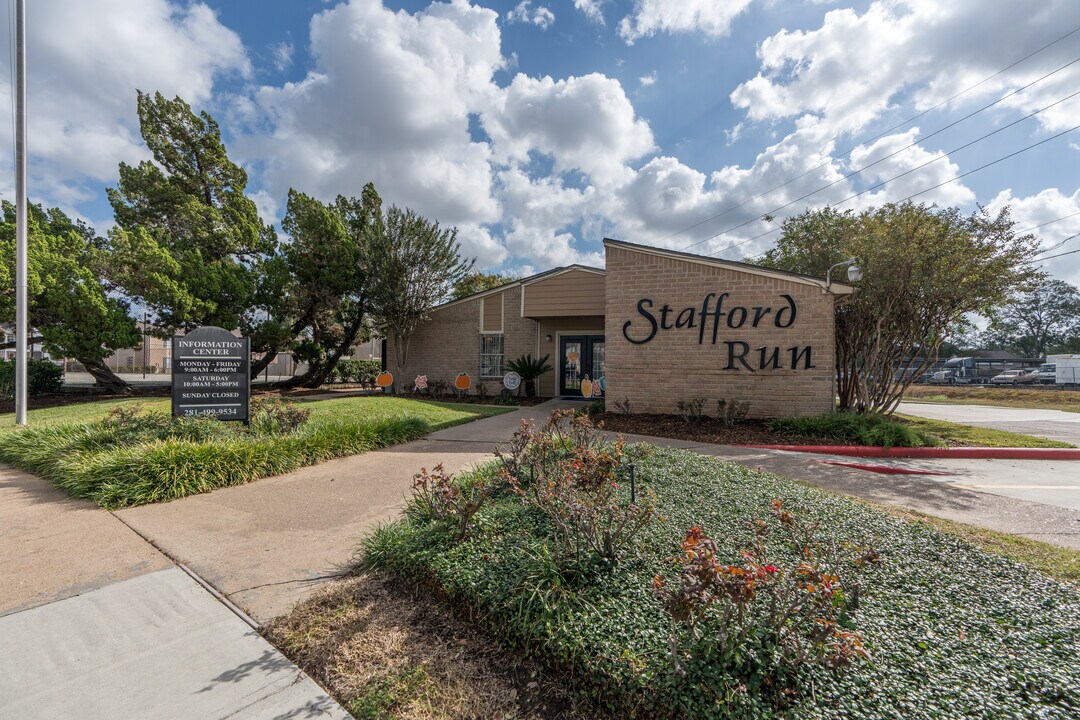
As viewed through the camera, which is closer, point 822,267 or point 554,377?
point 822,267

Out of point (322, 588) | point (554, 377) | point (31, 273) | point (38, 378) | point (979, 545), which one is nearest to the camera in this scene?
point (322, 588)

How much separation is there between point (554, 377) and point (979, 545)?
12.6m

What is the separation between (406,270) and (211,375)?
9.08 metres

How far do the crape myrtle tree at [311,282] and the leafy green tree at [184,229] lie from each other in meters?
0.87

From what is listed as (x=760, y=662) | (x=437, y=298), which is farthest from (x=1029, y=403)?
(x=760, y=662)

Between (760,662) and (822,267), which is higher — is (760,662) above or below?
below

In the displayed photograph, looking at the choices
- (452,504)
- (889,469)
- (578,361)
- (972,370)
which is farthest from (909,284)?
(972,370)

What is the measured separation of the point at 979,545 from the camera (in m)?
3.21

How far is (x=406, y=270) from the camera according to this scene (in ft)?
49.1

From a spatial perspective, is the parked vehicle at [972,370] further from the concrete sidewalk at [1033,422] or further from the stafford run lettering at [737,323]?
the stafford run lettering at [737,323]

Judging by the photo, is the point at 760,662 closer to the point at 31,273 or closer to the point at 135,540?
the point at 135,540

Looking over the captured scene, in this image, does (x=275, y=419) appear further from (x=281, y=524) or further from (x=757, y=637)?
(x=757, y=637)

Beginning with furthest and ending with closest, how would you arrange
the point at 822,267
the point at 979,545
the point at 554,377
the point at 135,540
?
the point at 554,377
the point at 822,267
the point at 135,540
the point at 979,545

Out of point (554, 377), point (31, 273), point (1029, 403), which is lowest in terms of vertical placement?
point (1029, 403)
